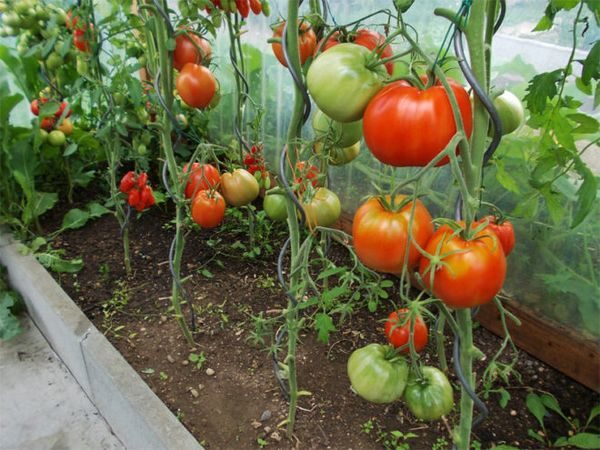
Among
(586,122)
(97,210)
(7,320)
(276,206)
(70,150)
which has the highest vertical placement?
(586,122)

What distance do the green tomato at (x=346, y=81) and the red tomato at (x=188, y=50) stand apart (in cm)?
74

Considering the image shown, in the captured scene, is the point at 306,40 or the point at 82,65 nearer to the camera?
the point at 306,40

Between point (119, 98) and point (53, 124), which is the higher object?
point (119, 98)

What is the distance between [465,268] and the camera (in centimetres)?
59

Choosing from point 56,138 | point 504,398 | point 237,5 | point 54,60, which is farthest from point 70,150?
point 504,398

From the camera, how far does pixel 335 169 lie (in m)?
2.00

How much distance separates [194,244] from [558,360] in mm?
1401

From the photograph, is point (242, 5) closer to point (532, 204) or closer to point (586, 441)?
point (532, 204)

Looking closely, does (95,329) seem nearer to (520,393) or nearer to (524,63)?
(520,393)

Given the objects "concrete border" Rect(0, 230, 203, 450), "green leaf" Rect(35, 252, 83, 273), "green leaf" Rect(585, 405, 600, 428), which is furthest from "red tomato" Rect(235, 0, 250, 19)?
"green leaf" Rect(585, 405, 600, 428)

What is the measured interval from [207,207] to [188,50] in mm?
468

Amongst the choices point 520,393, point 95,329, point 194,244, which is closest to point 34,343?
point 95,329

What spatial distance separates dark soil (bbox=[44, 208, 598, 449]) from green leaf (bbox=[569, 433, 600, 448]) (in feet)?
0.42

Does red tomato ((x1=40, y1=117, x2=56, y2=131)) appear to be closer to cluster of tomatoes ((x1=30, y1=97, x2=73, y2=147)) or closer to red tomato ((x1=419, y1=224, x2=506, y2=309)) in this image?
cluster of tomatoes ((x1=30, y1=97, x2=73, y2=147))
